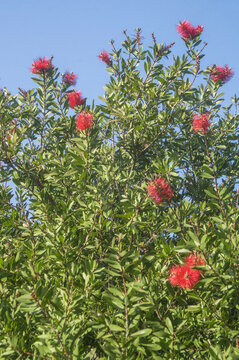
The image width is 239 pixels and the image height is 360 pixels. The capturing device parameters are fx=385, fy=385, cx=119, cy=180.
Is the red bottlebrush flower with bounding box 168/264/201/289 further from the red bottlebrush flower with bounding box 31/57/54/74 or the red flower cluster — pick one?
the red bottlebrush flower with bounding box 31/57/54/74

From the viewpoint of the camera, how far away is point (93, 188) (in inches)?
149

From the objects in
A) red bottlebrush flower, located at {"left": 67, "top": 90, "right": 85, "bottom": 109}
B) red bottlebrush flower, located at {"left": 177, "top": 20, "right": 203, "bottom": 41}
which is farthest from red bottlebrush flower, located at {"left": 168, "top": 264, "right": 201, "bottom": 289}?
red bottlebrush flower, located at {"left": 177, "top": 20, "right": 203, "bottom": 41}

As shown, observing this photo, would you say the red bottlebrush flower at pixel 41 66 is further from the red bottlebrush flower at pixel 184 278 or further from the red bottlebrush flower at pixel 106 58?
the red bottlebrush flower at pixel 184 278

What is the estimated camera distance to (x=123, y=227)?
4133 mm

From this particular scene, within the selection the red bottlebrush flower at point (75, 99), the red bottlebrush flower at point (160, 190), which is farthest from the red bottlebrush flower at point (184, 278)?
the red bottlebrush flower at point (75, 99)

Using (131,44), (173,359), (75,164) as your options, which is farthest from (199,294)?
(131,44)

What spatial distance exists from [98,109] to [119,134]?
1.57 ft

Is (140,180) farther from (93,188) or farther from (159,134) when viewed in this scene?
(93,188)

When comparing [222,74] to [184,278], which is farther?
[222,74]

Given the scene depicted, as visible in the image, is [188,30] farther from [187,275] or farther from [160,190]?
[187,275]

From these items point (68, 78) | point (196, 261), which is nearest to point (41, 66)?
point (68, 78)

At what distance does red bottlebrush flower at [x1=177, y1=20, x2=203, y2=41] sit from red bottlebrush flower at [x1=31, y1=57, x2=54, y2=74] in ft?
6.69

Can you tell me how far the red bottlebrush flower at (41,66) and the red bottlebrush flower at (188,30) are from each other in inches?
80.3

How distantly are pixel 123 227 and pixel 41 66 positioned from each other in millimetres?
3033
